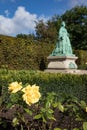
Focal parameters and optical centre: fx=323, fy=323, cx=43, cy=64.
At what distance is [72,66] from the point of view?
720 inches

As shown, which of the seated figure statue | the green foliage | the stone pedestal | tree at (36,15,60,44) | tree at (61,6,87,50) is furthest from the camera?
tree at (61,6,87,50)

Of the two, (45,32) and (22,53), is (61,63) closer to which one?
(22,53)

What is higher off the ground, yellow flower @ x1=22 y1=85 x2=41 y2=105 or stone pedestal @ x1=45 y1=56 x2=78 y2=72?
yellow flower @ x1=22 y1=85 x2=41 y2=105

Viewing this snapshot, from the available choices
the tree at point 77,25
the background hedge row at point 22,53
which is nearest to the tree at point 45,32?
the tree at point 77,25

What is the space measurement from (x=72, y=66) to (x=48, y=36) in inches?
731

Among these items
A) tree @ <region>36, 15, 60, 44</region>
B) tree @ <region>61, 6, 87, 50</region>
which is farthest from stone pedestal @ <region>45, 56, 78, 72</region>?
tree @ <region>61, 6, 87, 50</region>

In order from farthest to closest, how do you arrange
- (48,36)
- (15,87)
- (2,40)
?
(48,36)
(2,40)
(15,87)

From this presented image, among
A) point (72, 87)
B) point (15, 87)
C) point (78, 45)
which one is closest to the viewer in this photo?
point (15, 87)

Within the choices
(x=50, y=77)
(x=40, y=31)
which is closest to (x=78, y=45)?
(x=40, y=31)

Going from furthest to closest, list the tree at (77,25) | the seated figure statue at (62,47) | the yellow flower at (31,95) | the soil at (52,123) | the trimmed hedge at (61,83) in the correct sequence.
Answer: the tree at (77,25)
the seated figure statue at (62,47)
the trimmed hedge at (61,83)
the soil at (52,123)
the yellow flower at (31,95)

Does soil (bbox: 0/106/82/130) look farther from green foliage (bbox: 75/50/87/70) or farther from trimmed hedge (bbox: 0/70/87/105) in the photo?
green foliage (bbox: 75/50/87/70)

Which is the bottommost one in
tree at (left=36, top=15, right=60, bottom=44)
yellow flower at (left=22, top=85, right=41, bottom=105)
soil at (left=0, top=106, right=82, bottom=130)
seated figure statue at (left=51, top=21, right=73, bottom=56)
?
soil at (left=0, top=106, right=82, bottom=130)

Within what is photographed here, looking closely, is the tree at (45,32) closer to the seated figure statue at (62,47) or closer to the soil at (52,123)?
the seated figure statue at (62,47)

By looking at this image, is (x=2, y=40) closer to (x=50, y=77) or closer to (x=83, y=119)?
(x=50, y=77)
